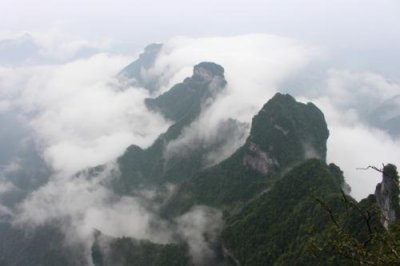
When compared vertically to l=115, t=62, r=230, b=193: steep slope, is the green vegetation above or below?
below

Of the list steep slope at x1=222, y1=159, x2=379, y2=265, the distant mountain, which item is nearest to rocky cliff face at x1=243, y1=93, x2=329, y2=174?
the distant mountain

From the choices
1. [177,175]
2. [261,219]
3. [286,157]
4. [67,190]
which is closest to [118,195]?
[177,175]

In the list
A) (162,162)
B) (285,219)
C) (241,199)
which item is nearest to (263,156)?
(241,199)

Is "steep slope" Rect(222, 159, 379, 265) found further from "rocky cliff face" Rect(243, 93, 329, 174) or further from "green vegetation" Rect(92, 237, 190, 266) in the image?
"rocky cliff face" Rect(243, 93, 329, 174)

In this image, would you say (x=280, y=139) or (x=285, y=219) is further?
(x=280, y=139)

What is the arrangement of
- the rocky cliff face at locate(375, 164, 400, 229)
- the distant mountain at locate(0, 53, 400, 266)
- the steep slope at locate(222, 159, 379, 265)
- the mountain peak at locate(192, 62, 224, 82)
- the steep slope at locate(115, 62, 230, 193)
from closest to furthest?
the rocky cliff face at locate(375, 164, 400, 229) < the distant mountain at locate(0, 53, 400, 266) < the steep slope at locate(222, 159, 379, 265) < the steep slope at locate(115, 62, 230, 193) < the mountain peak at locate(192, 62, 224, 82)

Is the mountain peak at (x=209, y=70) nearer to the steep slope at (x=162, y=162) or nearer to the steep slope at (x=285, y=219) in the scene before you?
the steep slope at (x=162, y=162)

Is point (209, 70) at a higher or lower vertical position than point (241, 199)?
higher

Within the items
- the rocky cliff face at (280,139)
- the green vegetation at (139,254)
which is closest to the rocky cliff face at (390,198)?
the green vegetation at (139,254)

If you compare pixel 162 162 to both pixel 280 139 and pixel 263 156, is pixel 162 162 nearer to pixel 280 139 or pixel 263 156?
pixel 263 156
